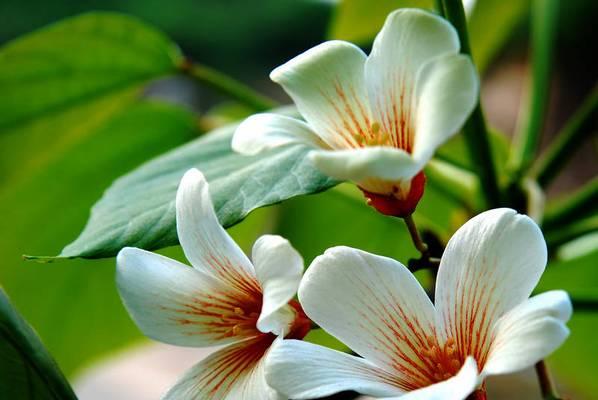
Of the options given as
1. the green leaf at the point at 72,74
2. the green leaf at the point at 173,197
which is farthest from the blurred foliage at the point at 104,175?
the green leaf at the point at 173,197

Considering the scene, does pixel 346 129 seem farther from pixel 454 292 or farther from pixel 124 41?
pixel 124 41

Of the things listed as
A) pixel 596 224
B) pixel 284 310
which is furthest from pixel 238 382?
pixel 596 224

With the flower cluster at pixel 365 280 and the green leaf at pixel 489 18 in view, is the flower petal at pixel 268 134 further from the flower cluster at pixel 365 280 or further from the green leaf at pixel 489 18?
the green leaf at pixel 489 18

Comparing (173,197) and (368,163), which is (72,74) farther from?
(368,163)

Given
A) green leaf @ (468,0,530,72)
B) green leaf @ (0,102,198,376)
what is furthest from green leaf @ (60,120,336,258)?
green leaf @ (468,0,530,72)

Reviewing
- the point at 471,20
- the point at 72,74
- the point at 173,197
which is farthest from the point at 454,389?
the point at 471,20
